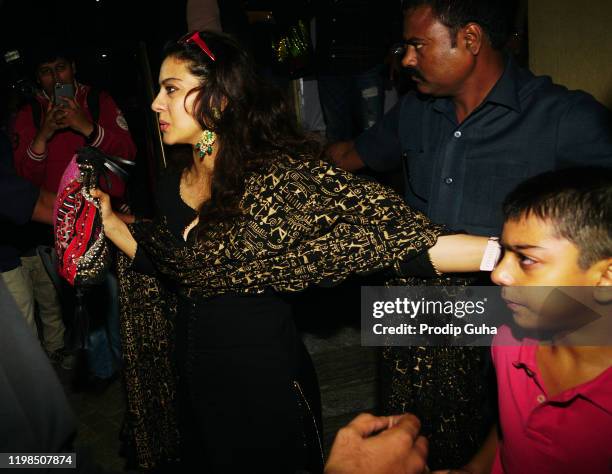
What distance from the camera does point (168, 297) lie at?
244 cm

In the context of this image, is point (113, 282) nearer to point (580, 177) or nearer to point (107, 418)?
point (107, 418)

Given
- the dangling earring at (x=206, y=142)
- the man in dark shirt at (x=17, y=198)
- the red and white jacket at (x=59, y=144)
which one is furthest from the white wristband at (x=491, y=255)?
the red and white jacket at (x=59, y=144)

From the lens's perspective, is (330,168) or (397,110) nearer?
(330,168)

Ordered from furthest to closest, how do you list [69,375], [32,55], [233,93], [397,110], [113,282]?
[69,375] < [113,282] < [32,55] < [397,110] < [233,93]

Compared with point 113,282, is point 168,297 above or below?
above

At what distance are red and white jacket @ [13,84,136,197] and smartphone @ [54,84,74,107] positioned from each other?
3.9 inches

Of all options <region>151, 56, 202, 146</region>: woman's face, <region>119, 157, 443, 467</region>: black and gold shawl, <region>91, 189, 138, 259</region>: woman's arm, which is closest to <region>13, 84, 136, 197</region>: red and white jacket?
<region>91, 189, 138, 259</region>: woman's arm

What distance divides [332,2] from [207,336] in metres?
Result: 3.14

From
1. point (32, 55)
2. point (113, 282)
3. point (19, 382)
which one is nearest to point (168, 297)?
point (19, 382)

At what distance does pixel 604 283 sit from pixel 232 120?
56.4 inches

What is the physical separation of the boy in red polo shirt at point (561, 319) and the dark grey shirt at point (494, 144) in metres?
0.62

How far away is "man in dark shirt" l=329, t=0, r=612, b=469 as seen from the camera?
85.6 inches

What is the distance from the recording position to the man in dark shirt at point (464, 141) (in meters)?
2.17

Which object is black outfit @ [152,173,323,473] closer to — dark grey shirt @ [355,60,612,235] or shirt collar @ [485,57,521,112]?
dark grey shirt @ [355,60,612,235]
